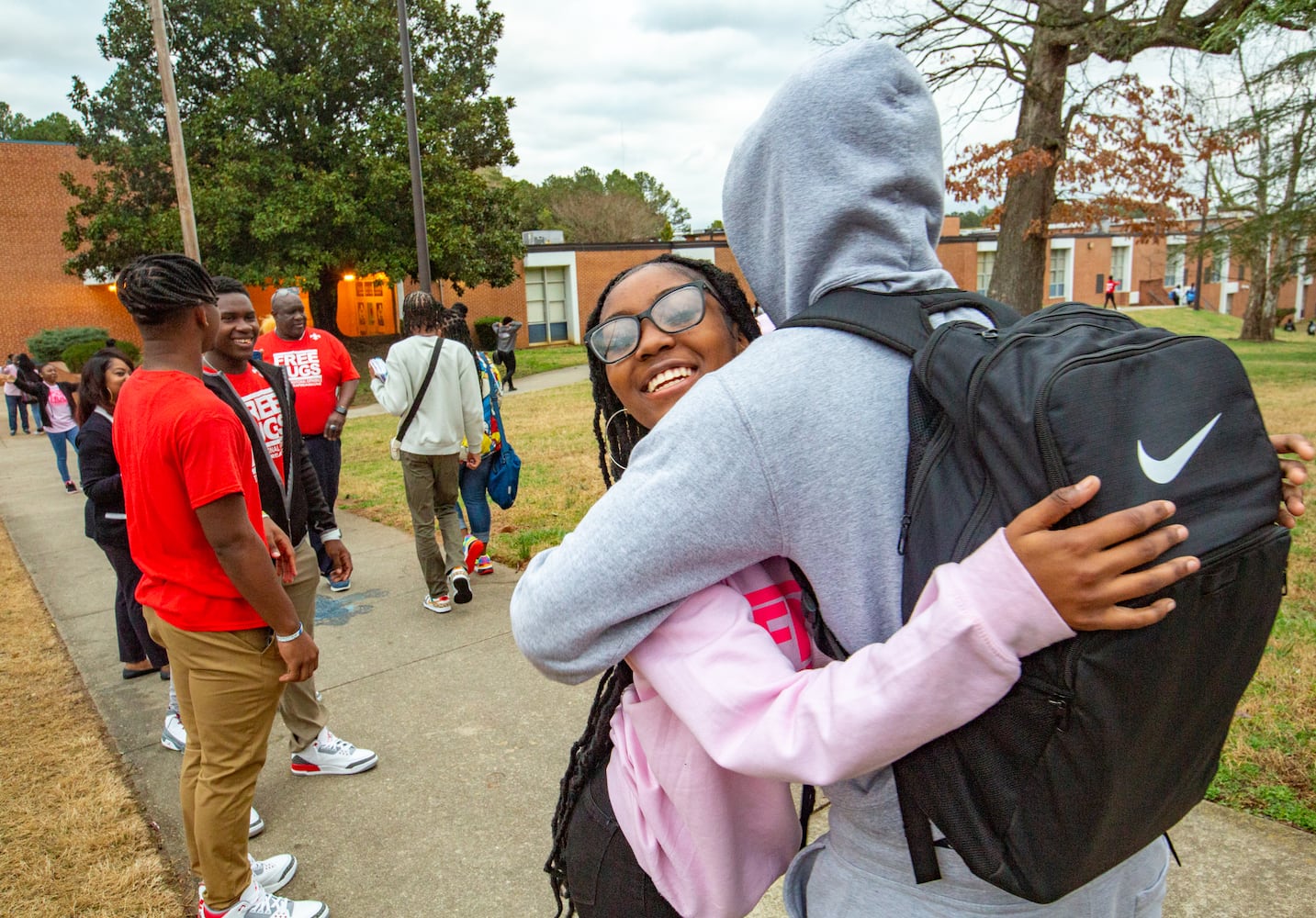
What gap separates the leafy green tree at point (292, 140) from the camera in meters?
20.2

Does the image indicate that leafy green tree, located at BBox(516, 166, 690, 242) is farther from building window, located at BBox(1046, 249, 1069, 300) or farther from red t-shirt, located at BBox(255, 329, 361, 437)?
red t-shirt, located at BBox(255, 329, 361, 437)

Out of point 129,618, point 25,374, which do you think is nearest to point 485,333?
point 25,374

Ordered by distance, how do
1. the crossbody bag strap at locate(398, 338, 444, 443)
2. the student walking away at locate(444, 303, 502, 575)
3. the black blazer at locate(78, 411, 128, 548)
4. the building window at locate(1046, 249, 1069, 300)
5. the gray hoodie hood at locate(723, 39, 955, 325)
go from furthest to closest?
the building window at locate(1046, 249, 1069, 300), the student walking away at locate(444, 303, 502, 575), the crossbody bag strap at locate(398, 338, 444, 443), the black blazer at locate(78, 411, 128, 548), the gray hoodie hood at locate(723, 39, 955, 325)

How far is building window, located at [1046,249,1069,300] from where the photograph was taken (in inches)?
1967

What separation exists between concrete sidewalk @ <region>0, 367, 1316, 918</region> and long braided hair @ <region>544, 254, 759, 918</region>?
1.45 m

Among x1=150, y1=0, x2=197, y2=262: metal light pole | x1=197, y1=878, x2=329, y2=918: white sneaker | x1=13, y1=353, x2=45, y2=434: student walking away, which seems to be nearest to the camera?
x1=197, y1=878, x2=329, y2=918: white sneaker

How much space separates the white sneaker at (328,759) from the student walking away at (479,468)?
6.97 feet

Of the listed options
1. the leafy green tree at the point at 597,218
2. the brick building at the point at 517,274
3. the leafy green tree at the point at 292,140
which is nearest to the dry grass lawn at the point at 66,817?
the brick building at the point at 517,274

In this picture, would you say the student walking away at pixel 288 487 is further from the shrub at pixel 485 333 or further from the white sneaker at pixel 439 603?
the shrub at pixel 485 333

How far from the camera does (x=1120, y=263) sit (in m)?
53.4

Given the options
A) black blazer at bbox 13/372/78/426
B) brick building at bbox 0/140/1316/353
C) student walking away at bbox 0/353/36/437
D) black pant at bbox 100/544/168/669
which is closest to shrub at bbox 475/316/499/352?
brick building at bbox 0/140/1316/353

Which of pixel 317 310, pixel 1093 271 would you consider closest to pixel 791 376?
pixel 317 310

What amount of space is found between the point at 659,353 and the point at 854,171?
54cm

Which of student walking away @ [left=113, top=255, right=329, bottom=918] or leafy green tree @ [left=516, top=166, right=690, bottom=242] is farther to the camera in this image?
leafy green tree @ [left=516, top=166, right=690, bottom=242]
